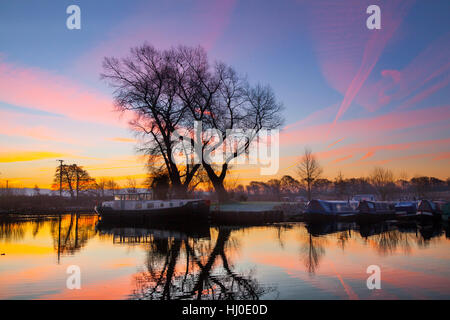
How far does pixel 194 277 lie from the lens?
1373cm

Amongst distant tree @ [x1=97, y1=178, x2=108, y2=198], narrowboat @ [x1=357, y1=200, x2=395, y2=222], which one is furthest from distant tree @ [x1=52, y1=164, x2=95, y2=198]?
narrowboat @ [x1=357, y1=200, x2=395, y2=222]

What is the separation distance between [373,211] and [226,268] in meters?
36.2

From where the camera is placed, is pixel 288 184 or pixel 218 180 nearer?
pixel 218 180

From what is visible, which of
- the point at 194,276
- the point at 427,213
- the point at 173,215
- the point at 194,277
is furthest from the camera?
the point at 427,213

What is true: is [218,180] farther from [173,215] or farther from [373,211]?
[373,211]

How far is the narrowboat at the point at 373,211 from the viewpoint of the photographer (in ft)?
145

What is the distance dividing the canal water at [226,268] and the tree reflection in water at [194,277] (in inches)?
1.2

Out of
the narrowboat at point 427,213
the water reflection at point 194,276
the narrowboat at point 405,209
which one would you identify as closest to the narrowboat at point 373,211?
the narrowboat at point 405,209

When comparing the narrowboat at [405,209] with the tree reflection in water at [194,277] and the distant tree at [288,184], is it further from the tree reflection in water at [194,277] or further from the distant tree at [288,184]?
the distant tree at [288,184]

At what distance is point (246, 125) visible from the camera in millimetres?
47969

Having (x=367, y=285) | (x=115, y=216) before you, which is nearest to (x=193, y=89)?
(x=115, y=216)

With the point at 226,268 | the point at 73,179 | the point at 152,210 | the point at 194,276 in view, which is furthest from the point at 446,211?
the point at 73,179

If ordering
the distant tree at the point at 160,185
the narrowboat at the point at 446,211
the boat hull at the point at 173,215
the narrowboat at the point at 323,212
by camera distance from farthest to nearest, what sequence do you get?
the distant tree at the point at 160,185 < the narrowboat at the point at 446,211 < the narrowboat at the point at 323,212 < the boat hull at the point at 173,215
